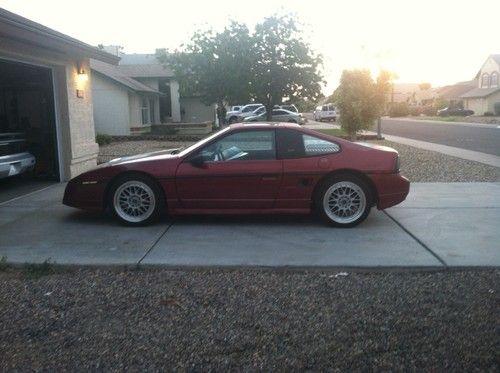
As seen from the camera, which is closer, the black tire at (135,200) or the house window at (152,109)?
the black tire at (135,200)

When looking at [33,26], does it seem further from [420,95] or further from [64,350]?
[420,95]

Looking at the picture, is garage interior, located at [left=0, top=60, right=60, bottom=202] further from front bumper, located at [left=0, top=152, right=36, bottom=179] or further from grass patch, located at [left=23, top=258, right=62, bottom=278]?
grass patch, located at [left=23, top=258, right=62, bottom=278]

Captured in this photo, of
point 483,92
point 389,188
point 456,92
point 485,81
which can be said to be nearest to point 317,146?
point 389,188

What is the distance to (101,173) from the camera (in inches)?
288

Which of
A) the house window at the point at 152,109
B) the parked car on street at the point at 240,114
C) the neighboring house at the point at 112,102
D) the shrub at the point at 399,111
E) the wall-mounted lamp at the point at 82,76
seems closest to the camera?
the wall-mounted lamp at the point at 82,76

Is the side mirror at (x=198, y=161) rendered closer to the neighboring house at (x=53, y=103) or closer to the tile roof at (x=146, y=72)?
the neighboring house at (x=53, y=103)

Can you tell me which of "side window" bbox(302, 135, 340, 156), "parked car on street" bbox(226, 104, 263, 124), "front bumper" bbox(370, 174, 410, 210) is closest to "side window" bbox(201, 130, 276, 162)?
"side window" bbox(302, 135, 340, 156)

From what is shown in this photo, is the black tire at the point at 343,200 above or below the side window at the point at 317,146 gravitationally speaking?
below

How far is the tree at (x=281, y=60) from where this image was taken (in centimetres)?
2508

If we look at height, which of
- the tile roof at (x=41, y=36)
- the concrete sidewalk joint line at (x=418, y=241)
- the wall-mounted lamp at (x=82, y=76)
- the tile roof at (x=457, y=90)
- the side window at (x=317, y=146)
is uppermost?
the tile roof at (x=457, y=90)

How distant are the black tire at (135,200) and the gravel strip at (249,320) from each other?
179cm

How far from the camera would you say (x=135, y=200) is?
7301mm

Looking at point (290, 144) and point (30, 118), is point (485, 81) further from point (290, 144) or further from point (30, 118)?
point (290, 144)

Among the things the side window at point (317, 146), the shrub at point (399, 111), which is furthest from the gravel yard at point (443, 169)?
the shrub at point (399, 111)
